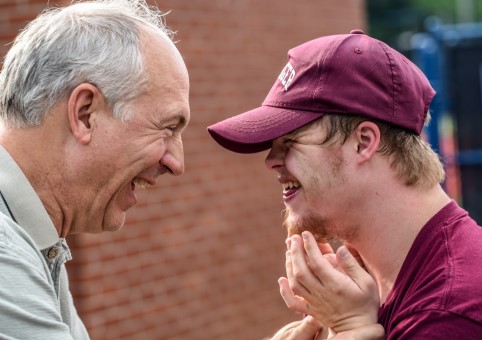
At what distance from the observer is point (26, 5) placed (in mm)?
5340

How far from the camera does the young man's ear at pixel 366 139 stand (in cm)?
269

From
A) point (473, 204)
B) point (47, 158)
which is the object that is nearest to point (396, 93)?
point (47, 158)

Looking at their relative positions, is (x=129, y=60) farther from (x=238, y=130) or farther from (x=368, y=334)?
(x=368, y=334)

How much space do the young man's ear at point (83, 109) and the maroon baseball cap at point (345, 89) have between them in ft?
1.58

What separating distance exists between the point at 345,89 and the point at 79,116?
2.54 feet

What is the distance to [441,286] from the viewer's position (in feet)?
7.85

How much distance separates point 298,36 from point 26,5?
9.52 feet

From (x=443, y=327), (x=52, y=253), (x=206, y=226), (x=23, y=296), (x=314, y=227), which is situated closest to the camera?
(x=23, y=296)

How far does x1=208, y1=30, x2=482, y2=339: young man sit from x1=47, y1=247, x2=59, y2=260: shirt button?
641 millimetres

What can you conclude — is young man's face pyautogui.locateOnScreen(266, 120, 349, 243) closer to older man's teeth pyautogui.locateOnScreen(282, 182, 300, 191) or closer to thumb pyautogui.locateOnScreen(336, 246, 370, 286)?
older man's teeth pyautogui.locateOnScreen(282, 182, 300, 191)

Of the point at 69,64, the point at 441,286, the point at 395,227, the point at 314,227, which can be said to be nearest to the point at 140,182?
the point at 69,64

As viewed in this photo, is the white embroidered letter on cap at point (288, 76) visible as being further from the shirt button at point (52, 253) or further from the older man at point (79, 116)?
the shirt button at point (52, 253)

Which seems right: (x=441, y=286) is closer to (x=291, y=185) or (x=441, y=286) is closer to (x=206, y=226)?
(x=291, y=185)

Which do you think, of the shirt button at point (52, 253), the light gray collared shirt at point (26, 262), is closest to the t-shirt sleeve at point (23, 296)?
the light gray collared shirt at point (26, 262)
